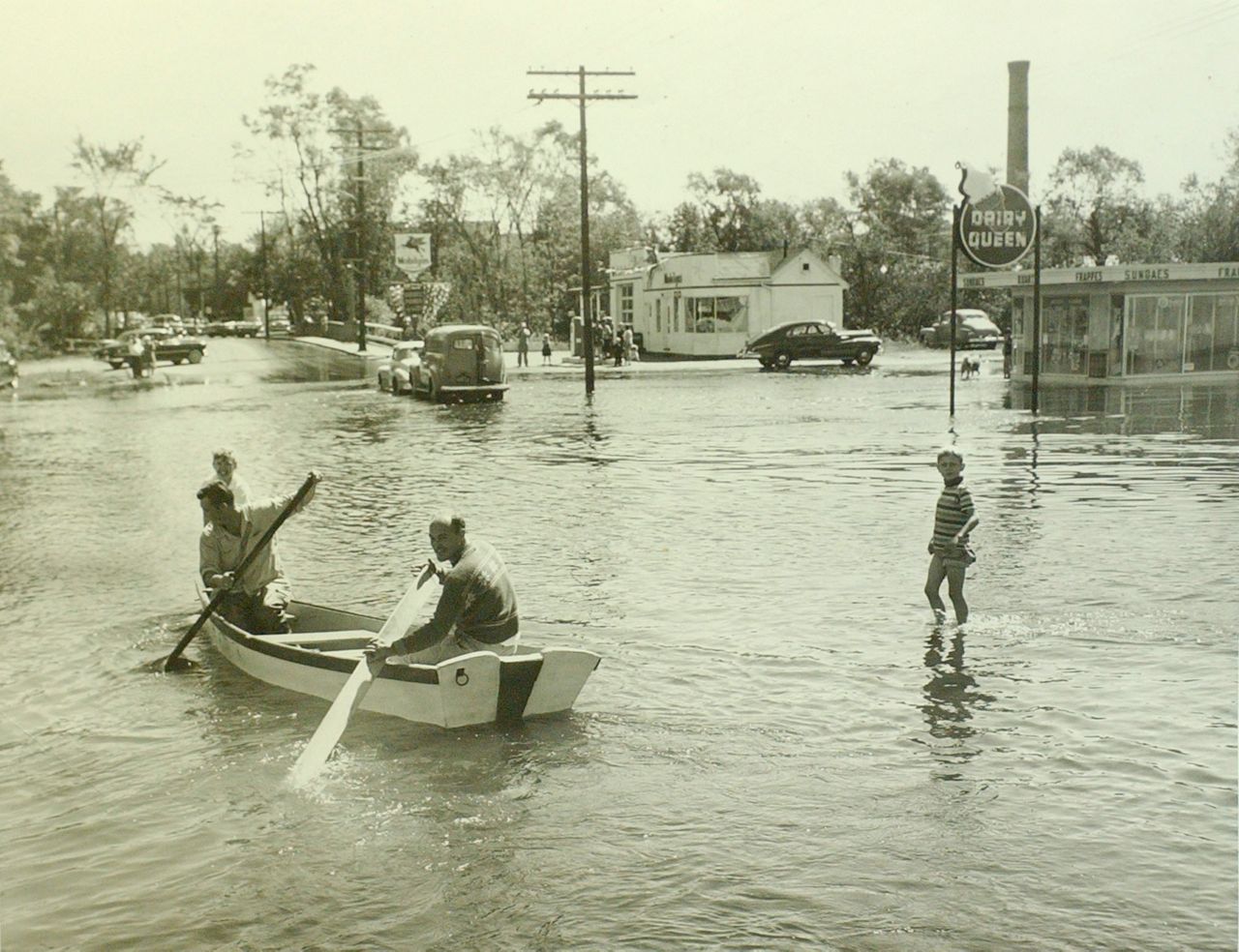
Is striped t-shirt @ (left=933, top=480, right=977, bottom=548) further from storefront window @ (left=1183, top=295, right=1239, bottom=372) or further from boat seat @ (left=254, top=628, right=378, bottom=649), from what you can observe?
storefront window @ (left=1183, top=295, right=1239, bottom=372)

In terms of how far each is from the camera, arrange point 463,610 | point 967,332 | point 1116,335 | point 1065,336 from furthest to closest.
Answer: point 967,332, point 1065,336, point 1116,335, point 463,610

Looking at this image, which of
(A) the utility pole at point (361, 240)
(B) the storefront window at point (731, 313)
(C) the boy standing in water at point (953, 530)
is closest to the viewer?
(C) the boy standing in water at point (953, 530)

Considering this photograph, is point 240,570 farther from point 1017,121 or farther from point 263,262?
point 263,262

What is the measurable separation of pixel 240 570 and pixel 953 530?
17.7 feet

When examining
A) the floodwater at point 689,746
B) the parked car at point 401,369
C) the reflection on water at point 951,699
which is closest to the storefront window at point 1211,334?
the floodwater at point 689,746

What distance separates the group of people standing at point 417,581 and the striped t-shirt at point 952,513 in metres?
3.34

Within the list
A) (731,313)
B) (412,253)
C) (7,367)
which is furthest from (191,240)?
(731,313)

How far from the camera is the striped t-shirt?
32.2 feet

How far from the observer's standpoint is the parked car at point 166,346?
4916 centimetres

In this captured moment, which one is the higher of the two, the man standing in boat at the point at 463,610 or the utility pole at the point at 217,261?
the utility pole at the point at 217,261

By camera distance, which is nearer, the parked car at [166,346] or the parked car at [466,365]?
the parked car at [466,365]

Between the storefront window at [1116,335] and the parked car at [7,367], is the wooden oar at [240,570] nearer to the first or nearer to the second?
the parked car at [7,367]

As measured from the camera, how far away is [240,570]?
978cm

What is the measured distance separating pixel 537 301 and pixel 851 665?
56286 millimetres
